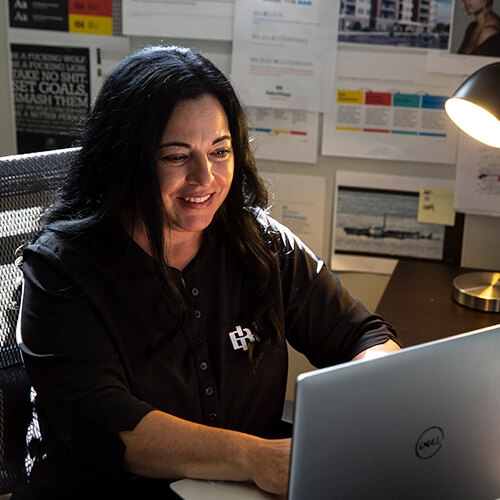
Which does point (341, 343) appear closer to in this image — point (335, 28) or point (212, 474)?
point (212, 474)

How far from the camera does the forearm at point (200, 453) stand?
41.4 inches

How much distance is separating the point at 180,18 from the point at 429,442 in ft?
5.29

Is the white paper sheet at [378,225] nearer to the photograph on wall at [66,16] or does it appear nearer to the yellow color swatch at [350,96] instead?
the yellow color swatch at [350,96]

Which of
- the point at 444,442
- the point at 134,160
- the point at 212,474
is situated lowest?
the point at 212,474

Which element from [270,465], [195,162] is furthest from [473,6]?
[270,465]

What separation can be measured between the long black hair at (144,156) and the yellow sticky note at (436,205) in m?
0.84

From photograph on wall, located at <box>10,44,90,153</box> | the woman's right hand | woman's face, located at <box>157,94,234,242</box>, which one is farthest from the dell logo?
photograph on wall, located at <box>10,44,90,153</box>

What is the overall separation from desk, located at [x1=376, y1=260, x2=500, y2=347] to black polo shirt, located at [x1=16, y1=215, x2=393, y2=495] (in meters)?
0.22

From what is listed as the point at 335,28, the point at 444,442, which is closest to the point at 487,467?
the point at 444,442

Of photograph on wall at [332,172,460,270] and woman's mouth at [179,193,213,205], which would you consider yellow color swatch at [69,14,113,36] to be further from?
woman's mouth at [179,193,213,205]

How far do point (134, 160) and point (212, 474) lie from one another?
0.53 m

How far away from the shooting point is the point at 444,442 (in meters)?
0.92

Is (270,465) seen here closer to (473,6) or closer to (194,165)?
(194,165)

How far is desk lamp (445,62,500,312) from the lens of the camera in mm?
1585
